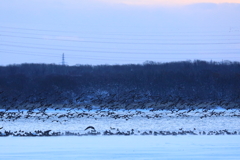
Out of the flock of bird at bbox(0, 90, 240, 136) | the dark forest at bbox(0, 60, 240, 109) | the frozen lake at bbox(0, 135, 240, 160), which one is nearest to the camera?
the frozen lake at bbox(0, 135, 240, 160)

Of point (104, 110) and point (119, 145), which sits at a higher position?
point (119, 145)

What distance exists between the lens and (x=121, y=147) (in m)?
12.9

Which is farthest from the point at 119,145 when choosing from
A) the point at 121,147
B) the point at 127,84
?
the point at 127,84

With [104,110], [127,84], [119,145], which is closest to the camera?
[119,145]

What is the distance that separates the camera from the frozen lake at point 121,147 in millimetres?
11391

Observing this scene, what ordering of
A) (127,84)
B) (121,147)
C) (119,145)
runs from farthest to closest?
(127,84), (119,145), (121,147)

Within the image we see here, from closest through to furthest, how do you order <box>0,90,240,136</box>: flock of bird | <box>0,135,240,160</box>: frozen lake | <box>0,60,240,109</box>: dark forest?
<box>0,135,240,160</box>: frozen lake, <box>0,90,240,136</box>: flock of bird, <box>0,60,240,109</box>: dark forest

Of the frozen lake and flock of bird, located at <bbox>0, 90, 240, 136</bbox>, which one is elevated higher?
the frozen lake

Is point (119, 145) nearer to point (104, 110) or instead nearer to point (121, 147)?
point (121, 147)

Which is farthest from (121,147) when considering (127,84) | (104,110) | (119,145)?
(127,84)

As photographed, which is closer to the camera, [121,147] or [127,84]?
Answer: [121,147]

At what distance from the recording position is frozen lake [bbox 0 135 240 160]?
11.4 m

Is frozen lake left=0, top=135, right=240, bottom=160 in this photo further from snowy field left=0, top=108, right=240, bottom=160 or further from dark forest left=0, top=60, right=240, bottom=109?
dark forest left=0, top=60, right=240, bottom=109

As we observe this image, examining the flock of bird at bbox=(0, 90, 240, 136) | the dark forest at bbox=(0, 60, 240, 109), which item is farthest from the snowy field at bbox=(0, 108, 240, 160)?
the dark forest at bbox=(0, 60, 240, 109)
